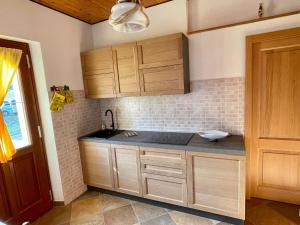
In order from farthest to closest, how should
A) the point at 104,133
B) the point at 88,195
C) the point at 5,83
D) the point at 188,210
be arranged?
the point at 104,133 < the point at 88,195 < the point at 188,210 < the point at 5,83

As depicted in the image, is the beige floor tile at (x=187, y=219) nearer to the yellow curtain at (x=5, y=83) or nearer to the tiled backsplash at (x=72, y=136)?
the tiled backsplash at (x=72, y=136)

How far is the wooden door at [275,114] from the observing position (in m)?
2.00

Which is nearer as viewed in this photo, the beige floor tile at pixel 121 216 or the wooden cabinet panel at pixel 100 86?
the beige floor tile at pixel 121 216

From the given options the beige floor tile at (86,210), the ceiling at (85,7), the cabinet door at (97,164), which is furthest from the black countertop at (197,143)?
the ceiling at (85,7)

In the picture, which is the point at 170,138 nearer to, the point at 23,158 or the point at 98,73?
the point at 98,73

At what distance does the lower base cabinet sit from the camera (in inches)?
73.4

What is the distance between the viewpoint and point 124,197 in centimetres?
257

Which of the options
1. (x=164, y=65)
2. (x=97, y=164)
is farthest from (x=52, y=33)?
(x=97, y=164)

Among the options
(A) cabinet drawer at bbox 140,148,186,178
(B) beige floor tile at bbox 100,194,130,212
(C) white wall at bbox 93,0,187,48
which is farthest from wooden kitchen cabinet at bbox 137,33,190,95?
(B) beige floor tile at bbox 100,194,130,212

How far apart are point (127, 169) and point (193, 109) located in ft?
3.90

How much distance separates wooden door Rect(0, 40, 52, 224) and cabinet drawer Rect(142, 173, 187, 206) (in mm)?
1341

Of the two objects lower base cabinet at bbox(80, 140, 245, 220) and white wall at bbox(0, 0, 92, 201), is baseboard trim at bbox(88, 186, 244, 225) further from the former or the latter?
white wall at bbox(0, 0, 92, 201)

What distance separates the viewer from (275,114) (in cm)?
212

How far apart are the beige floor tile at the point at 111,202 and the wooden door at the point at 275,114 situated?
68.6 inches
